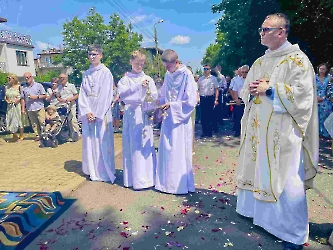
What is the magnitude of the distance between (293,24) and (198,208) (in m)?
7.60

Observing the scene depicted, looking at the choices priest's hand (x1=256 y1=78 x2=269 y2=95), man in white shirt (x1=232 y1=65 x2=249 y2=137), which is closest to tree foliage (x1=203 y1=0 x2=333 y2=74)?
man in white shirt (x1=232 y1=65 x2=249 y2=137)

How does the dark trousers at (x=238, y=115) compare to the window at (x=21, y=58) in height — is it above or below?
below

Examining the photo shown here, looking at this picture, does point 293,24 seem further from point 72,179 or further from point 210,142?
point 72,179

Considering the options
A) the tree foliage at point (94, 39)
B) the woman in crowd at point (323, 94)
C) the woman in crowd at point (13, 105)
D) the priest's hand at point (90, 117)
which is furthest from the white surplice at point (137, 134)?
the tree foliage at point (94, 39)

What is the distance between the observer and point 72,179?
5465 mm

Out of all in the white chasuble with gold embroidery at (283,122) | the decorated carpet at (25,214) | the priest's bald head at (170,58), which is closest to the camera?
the white chasuble with gold embroidery at (283,122)

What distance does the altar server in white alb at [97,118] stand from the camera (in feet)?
17.5

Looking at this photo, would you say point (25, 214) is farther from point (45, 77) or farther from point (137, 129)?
point (45, 77)

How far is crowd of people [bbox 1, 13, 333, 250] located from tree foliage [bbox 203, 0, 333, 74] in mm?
1948

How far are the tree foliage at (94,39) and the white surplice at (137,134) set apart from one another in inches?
1510

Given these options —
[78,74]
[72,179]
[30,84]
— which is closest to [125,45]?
[78,74]

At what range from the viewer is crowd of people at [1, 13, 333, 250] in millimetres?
3129

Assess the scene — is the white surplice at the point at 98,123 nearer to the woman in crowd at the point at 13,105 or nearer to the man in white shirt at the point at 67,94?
the man in white shirt at the point at 67,94

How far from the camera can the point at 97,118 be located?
5352 millimetres
